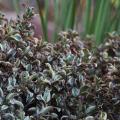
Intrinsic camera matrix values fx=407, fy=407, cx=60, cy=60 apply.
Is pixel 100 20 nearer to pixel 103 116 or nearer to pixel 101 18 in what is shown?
pixel 101 18

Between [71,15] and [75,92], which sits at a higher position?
[71,15]

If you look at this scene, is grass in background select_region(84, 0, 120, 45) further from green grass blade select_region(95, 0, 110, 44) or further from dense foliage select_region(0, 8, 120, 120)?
dense foliage select_region(0, 8, 120, 120)

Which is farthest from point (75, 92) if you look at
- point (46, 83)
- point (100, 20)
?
point (100, 20)

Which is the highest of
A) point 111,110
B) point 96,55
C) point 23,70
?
point 96,55

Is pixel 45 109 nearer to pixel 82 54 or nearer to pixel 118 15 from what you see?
pixel 82 54

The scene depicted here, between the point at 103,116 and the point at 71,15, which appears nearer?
the point at 103,116

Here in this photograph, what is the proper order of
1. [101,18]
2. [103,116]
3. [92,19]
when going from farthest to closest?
[92,19]
[101,18]
[103,116]

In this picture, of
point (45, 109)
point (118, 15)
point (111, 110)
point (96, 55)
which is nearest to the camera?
point (45, 109)

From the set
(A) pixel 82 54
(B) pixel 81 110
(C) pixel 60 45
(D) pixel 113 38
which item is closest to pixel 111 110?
(B) pixel 81 110

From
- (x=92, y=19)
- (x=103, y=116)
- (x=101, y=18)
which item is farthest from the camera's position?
(x=92, y=19)
